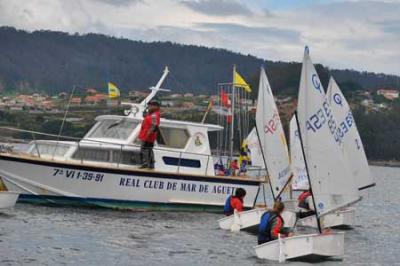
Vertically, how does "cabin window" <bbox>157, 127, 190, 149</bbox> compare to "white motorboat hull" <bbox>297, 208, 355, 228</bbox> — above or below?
above

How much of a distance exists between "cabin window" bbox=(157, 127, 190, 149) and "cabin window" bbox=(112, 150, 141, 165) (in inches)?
50.0

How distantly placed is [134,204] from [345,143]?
381 inches

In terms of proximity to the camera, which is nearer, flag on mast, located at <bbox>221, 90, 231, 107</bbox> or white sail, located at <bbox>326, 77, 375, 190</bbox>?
white sail, located at <bbox>326, 77, 375, 190</bbox>

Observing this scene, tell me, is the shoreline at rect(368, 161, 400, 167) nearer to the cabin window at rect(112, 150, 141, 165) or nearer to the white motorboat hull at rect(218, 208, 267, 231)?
the cabin window at rect(112, 150, 141, 165)

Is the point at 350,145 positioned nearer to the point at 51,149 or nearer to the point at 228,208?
the point at 228,208

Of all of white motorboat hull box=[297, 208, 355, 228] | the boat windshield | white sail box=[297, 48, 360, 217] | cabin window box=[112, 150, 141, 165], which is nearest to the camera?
white sail box=[297, 48, 360, 217]

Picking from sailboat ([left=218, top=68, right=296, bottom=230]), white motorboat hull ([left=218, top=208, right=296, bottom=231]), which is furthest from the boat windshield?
white motorboat hull ([left=218, top=208, right=296, bottom=231])

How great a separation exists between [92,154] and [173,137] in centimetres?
339

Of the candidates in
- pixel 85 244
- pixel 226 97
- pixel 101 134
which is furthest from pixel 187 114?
pixel 85 244

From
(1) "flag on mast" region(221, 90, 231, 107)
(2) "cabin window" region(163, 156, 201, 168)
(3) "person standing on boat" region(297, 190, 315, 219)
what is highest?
(1) "flag on mast" region(221, 90, 231, 107)

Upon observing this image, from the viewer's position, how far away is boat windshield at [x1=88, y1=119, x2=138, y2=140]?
3409 cm

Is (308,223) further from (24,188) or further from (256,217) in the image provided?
(24,188)

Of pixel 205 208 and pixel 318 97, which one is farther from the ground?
pixel 318 97

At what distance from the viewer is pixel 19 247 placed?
24.8 meters
